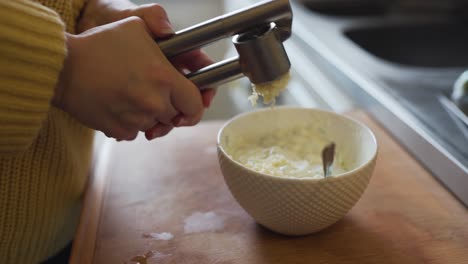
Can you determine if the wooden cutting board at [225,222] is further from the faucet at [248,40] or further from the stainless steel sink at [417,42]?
the stainless steel sink at [417,42]

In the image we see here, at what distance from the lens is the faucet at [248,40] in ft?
1.61

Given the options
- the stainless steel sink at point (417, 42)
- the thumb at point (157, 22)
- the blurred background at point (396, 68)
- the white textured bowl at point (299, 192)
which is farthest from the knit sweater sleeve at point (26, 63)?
the stainless steel sink at point (417, 42)

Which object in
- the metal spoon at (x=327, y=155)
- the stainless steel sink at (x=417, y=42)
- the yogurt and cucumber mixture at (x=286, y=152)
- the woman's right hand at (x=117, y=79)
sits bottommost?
the stainless steel sink at (x=417, y=42)

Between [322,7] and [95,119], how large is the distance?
105 cm

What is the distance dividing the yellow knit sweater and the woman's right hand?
20 mm

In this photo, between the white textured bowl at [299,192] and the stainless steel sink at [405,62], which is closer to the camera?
the white textured bowl at [299,192]

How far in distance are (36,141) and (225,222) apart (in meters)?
0.26

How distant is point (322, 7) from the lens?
1380 millimetres

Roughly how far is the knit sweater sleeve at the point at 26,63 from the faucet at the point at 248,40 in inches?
4.5

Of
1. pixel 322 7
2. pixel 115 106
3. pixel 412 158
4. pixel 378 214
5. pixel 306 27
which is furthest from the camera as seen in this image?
pixel 322 7

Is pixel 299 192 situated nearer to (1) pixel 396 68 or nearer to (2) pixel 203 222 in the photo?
(2) pixel 203 222

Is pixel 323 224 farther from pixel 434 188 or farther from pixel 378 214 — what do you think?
pixel 434 188

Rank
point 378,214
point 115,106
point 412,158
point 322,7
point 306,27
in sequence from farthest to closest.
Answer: point 322,7, point 306,27, point 412,158, point 378,214, point 115,106

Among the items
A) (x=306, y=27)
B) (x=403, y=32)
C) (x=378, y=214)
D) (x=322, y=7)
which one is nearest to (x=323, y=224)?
(x=378, y=214)
